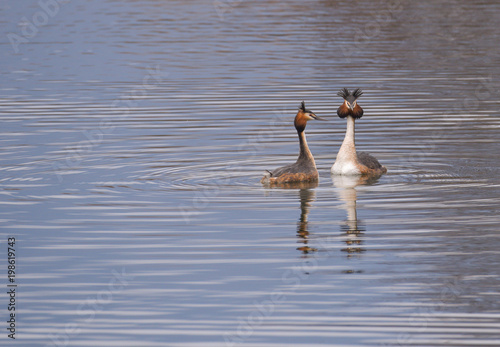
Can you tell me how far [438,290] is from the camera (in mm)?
11797

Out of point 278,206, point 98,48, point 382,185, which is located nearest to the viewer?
point 278,206

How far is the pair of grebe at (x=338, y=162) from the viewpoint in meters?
17.7

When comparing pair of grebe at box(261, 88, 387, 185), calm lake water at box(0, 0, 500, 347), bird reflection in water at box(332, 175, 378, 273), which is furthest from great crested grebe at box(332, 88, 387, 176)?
calm lake water at box(0, 0, 500, 347)

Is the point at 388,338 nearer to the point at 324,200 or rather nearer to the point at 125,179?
the point at 324,200

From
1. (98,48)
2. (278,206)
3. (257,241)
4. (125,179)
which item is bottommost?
(257,241)

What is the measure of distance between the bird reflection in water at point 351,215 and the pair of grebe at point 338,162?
149 millimetres

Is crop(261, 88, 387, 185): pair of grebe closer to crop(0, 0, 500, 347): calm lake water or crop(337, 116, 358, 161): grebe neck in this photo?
crop(337, 116, 358, 161): grebe neck

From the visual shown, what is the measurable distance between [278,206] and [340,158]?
2595mm

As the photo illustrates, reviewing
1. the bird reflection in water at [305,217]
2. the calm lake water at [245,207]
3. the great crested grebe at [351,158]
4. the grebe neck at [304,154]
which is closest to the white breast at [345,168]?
the great crested grebe at [351,158]

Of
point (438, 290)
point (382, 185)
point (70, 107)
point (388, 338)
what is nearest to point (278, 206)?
point (382, 185)

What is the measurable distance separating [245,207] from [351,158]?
115 inches

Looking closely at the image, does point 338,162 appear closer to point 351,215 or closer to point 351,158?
point 351,158

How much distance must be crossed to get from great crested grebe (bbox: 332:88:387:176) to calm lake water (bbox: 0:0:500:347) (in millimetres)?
256

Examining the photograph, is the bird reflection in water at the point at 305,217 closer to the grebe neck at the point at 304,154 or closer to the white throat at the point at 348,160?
the grebe neck at the point at 304,154
